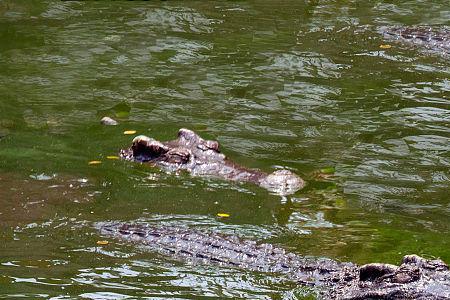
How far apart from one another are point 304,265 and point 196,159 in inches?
118

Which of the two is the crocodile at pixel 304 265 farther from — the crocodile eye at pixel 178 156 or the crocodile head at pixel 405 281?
the crocodile eye at pixel 178 156

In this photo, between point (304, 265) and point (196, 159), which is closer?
point (304, 265)

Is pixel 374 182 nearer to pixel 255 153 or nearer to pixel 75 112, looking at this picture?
pixel 255 153

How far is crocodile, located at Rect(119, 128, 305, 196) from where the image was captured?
387 inches

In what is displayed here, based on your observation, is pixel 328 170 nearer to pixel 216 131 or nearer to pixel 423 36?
pixel 216 131

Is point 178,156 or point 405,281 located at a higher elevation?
point 405,281

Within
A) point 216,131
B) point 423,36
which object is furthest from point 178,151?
point 423,36

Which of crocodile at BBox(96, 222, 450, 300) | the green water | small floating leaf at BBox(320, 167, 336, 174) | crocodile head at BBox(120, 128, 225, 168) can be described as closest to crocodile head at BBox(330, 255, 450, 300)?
crocodile at BBox(96, 222, 450, 300)

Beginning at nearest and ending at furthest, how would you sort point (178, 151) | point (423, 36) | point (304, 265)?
point (304, 265)
point (178, 151)
point (423, 36)

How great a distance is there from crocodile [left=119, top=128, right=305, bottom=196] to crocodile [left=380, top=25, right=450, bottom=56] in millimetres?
5605

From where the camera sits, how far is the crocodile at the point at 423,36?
15.0m

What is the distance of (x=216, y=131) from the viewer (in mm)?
11633

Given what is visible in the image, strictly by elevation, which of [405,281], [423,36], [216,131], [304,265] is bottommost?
[216,131]

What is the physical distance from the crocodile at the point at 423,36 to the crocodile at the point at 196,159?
560cm
